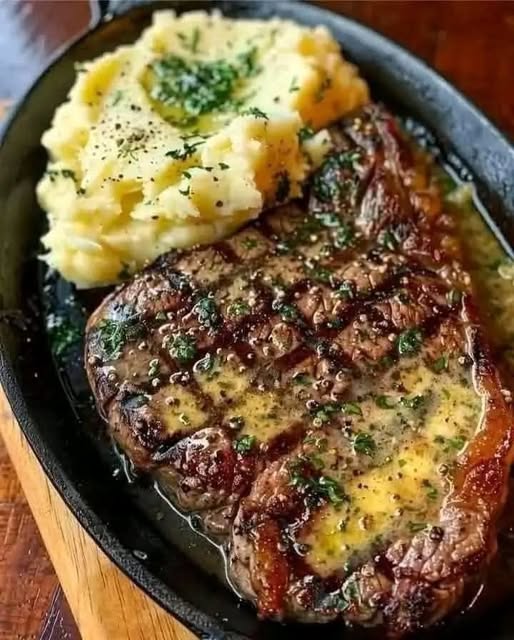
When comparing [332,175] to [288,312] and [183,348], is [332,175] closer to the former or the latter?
[288,312]

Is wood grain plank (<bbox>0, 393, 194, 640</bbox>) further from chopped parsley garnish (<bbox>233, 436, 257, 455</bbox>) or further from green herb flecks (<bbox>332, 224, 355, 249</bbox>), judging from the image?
green herb flecks (<bbox>332, 224, 355, 249</bbox>)

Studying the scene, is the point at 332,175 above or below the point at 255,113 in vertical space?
below

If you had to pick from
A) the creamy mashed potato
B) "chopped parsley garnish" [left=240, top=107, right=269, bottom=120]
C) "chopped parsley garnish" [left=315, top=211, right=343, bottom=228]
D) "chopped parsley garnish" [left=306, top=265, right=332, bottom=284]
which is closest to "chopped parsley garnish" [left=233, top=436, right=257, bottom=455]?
"chopped parsley garnish" [left=306, top=265, right=332, bottom=284]

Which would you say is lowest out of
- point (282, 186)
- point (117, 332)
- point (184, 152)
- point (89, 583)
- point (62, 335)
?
point (89, 583)

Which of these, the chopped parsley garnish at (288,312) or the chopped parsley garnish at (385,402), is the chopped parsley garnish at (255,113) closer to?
the chopped parsley garnish at (288,312)

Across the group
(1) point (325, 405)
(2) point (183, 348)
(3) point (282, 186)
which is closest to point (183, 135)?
(3) point (282, 186)

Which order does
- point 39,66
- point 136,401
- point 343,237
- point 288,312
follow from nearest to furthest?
point 136,401
point 288,312
point 343,237
point 39,66

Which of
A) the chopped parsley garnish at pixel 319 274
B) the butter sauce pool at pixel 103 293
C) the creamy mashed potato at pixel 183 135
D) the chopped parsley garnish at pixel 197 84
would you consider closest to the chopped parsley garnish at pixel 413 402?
the butter sauce pool at pixel 103 293
